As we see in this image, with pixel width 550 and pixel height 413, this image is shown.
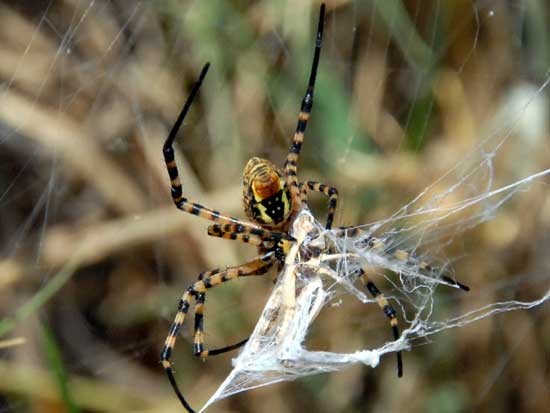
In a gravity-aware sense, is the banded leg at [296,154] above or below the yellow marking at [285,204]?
above

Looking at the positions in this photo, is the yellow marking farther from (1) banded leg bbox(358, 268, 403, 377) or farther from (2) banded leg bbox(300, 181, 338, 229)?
(1) banded leg bbox(358, 268, 403, 377)

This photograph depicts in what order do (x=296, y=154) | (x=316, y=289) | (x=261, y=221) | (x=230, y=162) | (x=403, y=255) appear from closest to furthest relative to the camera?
(x=316, y=289) → (x=403, y=255) → (x=261, y=221) → (x=296, y=154) → (x=230, y=162)

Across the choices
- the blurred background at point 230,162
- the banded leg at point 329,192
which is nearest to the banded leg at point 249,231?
the banded leg at point 329,192

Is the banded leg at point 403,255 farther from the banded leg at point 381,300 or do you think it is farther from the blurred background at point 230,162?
the blurred background at point 230,162

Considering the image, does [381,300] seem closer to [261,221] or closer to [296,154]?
[261,221]

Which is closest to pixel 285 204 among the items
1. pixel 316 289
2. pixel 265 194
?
pixel 265 194

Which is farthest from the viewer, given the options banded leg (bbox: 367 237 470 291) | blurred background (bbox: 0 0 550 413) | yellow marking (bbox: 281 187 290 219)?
blurred background (bbox: 0 0 550 413)

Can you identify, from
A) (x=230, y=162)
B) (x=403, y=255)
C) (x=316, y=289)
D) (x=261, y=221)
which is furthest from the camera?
(x=230, y=162)

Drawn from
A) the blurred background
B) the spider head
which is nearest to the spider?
the spider head
